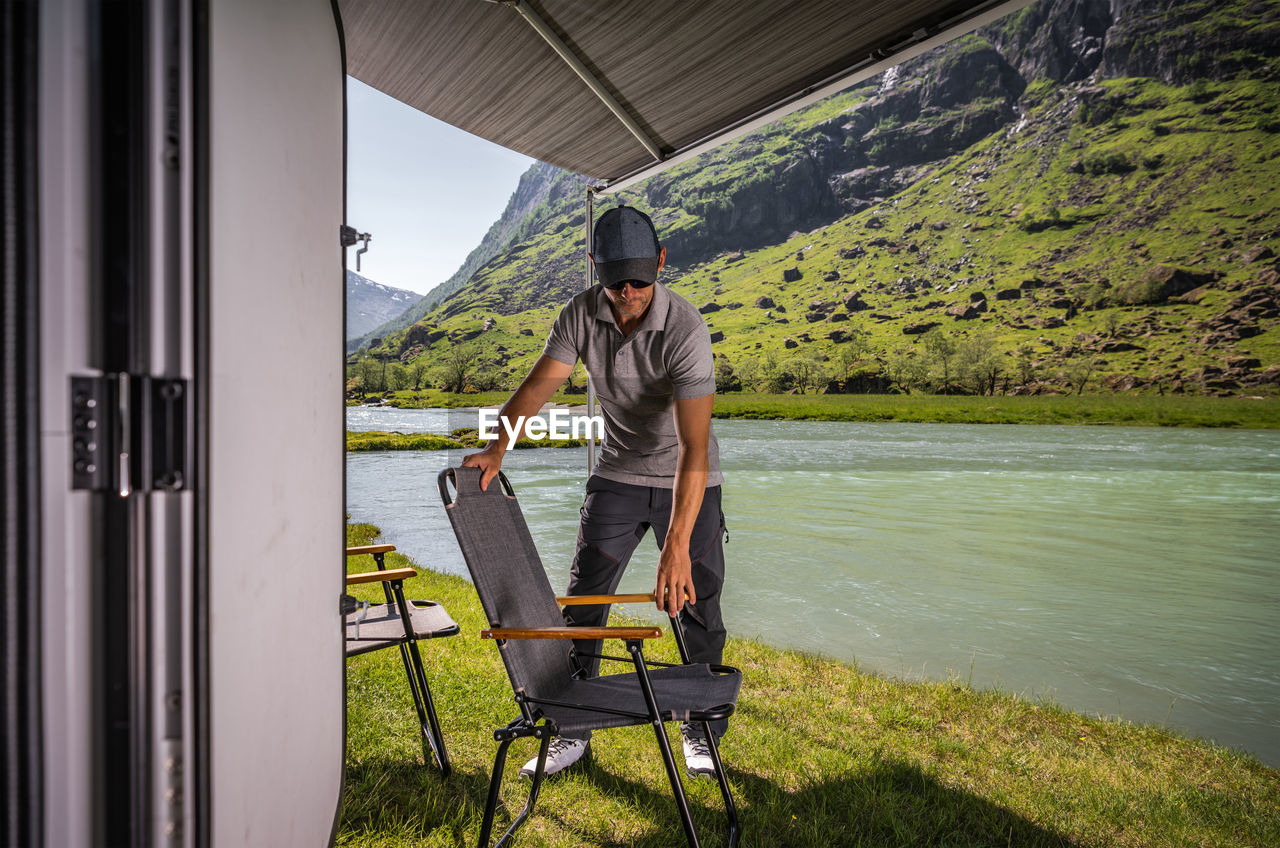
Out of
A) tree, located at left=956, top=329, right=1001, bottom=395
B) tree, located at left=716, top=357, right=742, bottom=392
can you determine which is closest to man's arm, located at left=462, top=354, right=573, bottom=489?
tree, located at left=716, top=357, right=742, bottom=392

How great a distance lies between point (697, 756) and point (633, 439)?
1098 millimetres

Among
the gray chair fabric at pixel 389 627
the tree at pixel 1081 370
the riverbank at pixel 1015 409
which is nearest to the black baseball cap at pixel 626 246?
the gray chair fabric at pixel 389 627

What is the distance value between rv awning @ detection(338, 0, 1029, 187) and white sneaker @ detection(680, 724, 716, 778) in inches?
92.9

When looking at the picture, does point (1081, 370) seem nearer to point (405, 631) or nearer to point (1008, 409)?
point (1008, 409)

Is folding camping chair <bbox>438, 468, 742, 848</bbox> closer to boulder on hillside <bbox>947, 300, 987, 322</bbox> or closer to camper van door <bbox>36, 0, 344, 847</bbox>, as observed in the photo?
camper van door <bbox>36, 0, 344, 847</bbox>

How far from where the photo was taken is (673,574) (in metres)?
1.84

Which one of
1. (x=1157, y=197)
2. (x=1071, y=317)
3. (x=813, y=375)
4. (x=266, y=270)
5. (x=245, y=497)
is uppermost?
(x=1157, y=197)

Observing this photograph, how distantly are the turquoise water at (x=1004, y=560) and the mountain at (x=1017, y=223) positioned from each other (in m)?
22.6

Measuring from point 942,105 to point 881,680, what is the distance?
338ft

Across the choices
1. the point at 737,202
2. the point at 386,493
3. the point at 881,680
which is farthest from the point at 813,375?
the point at 881,680

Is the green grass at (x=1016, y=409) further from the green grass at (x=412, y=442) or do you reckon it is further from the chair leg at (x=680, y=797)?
the chair leg at (x=680, y=797)

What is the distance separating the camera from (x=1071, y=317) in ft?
233

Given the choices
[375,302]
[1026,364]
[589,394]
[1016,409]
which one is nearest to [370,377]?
[589,394]

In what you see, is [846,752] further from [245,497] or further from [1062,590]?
[1062,590]
